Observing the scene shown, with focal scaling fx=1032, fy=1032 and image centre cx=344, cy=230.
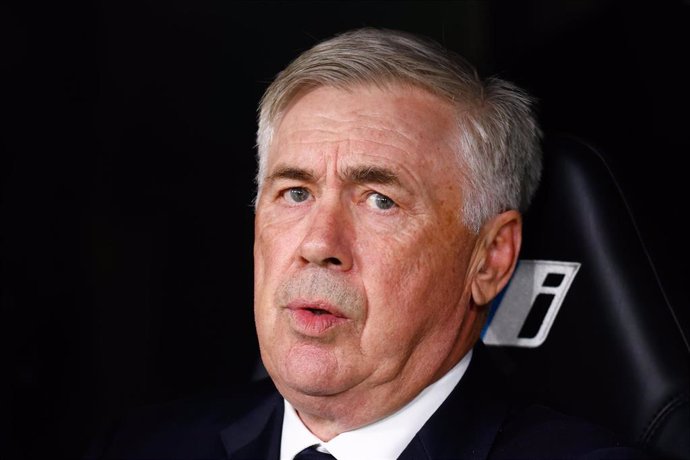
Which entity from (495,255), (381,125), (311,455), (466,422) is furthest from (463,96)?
(311,455)

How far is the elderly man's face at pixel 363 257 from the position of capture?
193 centimetres

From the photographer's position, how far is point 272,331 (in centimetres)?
200

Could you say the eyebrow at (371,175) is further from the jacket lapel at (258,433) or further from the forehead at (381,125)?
the jacket lapel at (258,433)

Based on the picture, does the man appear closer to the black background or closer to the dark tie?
the dark tie

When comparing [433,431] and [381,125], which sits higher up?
[381,125]

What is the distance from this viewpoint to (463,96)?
82.1 inches

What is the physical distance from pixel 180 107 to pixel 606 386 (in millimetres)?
1293

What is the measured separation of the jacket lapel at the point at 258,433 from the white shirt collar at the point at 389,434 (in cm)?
13

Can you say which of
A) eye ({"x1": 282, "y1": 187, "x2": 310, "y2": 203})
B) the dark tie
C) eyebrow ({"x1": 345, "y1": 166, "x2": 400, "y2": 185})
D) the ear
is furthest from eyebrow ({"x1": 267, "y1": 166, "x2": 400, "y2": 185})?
the dark tie

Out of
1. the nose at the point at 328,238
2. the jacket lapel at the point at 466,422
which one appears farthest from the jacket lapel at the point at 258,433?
the nose at the point at 328,238

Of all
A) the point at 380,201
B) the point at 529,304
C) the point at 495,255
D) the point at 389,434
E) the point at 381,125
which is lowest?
the point at 389,434

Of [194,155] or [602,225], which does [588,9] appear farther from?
[194,155]

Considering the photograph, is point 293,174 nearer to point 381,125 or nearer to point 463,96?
point 381,125

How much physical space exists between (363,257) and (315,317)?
148 mm
